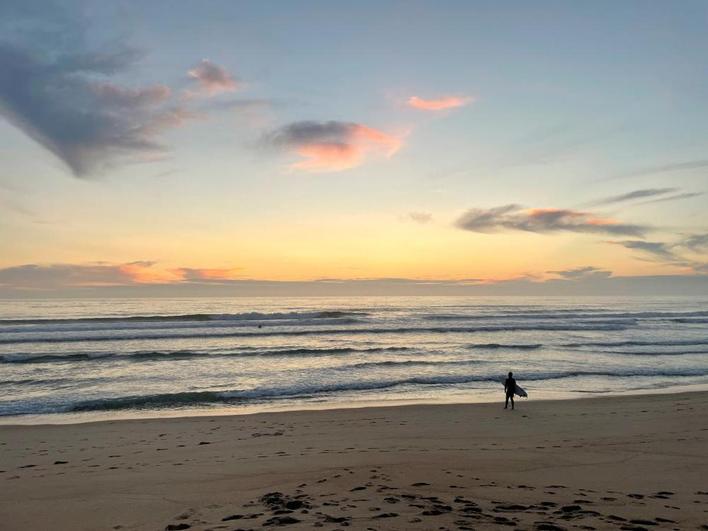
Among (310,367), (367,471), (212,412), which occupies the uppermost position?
(367,471)

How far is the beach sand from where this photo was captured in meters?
6.00

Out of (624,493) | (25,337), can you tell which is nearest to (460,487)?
(624,493)

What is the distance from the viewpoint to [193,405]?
16.7 metres

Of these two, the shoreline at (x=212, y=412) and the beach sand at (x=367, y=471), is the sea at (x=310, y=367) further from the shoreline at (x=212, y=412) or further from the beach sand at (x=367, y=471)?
the beach sand at (x=367, y=471)

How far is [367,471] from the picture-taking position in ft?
26.9

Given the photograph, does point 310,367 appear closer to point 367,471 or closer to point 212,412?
point 212,412

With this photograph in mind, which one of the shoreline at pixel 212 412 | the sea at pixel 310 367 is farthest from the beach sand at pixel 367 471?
the sea at pixel 310 367

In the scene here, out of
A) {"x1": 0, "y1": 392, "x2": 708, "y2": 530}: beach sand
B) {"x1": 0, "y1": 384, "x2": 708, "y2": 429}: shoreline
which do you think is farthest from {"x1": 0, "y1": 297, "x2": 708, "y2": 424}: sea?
{"x1": 0, "y1": 392, "x2": 708, "y2": 530}: beach sand

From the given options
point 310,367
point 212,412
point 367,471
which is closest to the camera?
point 367,471

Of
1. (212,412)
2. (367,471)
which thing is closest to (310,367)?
(212,412)

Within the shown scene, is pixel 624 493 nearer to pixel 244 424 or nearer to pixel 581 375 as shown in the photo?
pixel 244 424

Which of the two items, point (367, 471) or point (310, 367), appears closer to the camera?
point (367, 471)

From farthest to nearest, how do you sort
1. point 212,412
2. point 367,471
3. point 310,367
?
point 310,367 < point 212,412 < point 367,471

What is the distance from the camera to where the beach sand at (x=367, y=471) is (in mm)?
6000
